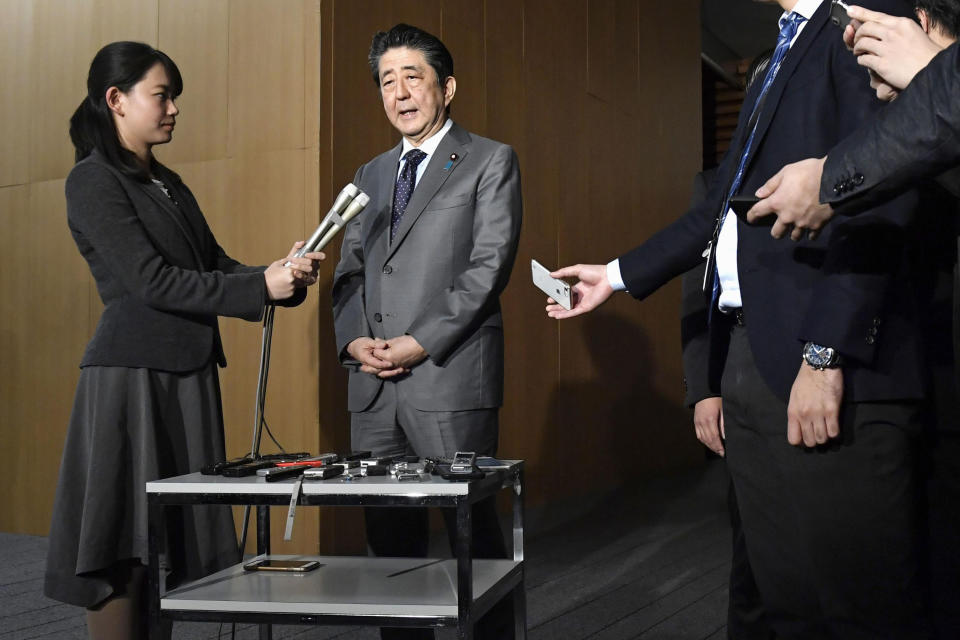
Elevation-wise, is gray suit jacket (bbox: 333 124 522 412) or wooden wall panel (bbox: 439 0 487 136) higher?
wooden wall panel (bbox: 439 0 487 136)

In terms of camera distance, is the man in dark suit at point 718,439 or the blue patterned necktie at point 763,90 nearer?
the blue patterned necktie at point 763,90

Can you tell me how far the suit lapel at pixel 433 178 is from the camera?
7.69ft

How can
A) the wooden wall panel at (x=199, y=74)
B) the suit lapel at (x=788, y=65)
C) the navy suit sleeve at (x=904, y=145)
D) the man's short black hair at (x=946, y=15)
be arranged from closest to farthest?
the navy suit sleeve at (x=904, y=145)
the man's short black hair at (x=946, y=15)
the suit lapel at (x=788, y=65)
the wooden wall panel at (x=199, y=74)

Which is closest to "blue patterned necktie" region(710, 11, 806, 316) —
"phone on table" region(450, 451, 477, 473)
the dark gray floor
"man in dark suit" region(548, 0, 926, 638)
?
"man in dark suit" region(548, 0, 926, 638)

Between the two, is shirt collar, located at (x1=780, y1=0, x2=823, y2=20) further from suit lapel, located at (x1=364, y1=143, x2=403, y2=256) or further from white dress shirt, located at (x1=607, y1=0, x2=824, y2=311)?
suit lapel, located at (x1=364, y1=143, x2=403, y2=256)

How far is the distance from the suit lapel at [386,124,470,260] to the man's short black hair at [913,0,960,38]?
4.07 ft

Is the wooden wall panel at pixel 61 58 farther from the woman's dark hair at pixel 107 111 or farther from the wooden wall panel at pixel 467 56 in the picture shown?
the woman's dark hair at pixel 107 111

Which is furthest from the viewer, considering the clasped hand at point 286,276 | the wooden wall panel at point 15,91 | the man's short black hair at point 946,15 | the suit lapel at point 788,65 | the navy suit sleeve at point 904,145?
the wooden wall panel at point 15,91

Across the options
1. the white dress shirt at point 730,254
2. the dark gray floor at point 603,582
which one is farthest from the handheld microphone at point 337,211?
the dark gray floor at point 603,582

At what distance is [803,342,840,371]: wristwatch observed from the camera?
140 centimetres

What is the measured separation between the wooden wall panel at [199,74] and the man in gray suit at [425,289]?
6.08 ft

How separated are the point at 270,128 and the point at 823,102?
2884 mm

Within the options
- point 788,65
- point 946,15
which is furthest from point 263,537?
point 946,15

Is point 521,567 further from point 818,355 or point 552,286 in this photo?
point 818,355
